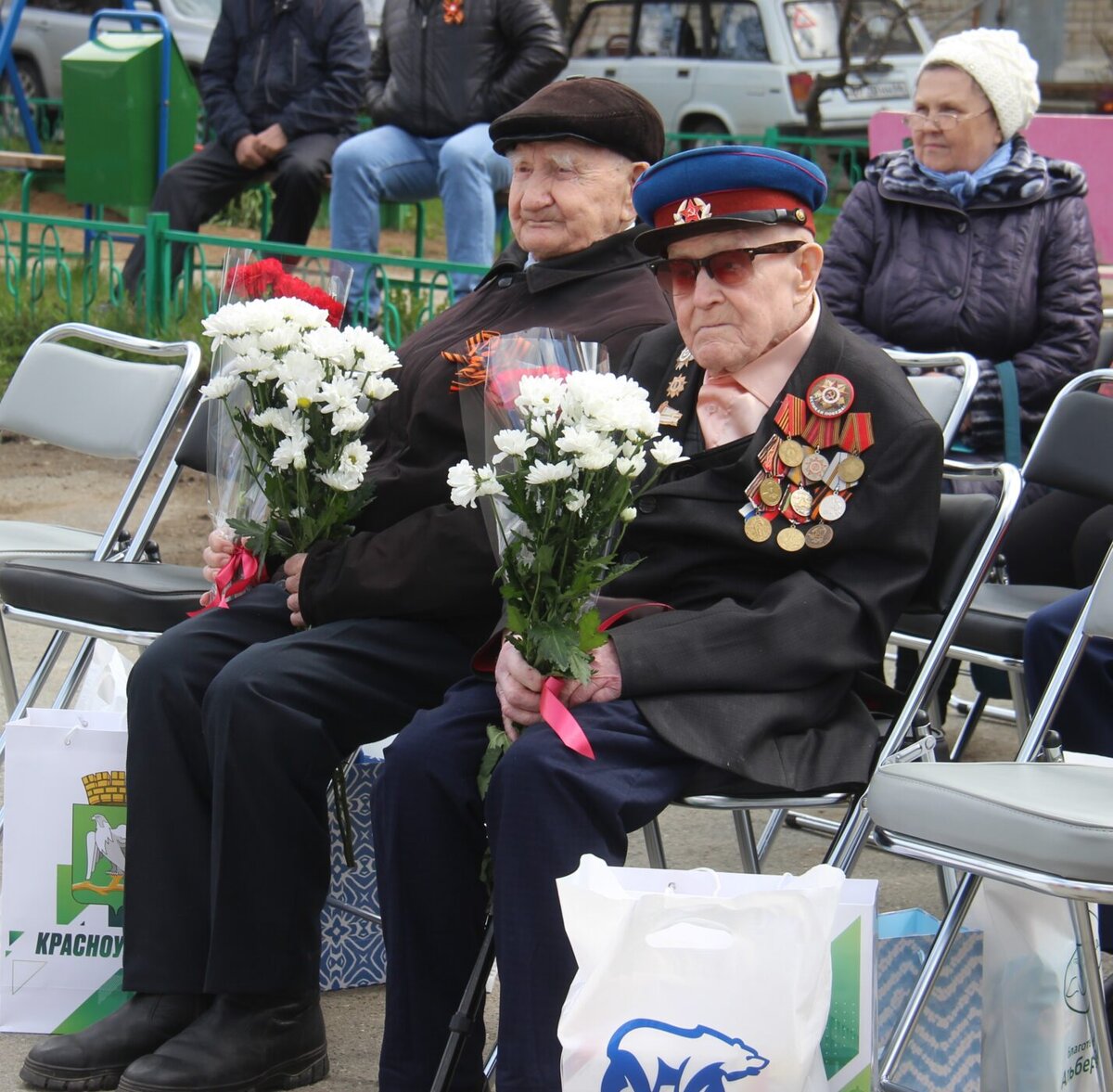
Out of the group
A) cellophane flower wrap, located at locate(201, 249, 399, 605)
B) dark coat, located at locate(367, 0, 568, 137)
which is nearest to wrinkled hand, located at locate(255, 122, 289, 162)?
dark coat, located at locate(367, 0, 568, 137)

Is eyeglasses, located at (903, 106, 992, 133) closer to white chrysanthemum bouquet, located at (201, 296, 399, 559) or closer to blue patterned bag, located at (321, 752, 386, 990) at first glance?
white chrysanthemum bouquet, located at (201, 296, 399, 559)

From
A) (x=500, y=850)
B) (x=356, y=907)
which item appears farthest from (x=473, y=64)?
(x=500, y=850)

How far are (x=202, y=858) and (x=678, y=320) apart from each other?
4.17 feet

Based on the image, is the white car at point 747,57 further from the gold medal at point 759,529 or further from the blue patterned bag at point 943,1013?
the blue patterned bag at point 943,1013

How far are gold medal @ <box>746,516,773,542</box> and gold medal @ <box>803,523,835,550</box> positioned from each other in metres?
0.06

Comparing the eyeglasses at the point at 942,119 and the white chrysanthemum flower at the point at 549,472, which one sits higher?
the eyeglasses at the point at 942,119

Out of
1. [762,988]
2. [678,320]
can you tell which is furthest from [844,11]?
[762,988]

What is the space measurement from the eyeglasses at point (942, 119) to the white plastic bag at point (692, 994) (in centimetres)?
290

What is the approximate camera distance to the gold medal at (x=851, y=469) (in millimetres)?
2801

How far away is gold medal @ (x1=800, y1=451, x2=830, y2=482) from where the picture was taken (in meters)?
2.81

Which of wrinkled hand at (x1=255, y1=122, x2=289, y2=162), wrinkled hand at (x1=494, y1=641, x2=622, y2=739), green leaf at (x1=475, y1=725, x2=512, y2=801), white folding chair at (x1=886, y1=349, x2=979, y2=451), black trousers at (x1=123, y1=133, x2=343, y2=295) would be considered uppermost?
white folding chair at (x1=886, y1=349, x2=979, y2=451)

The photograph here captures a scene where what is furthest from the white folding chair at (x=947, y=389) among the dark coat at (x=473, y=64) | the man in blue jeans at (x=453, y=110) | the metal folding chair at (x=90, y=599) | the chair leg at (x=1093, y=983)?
the dark coat at (x=473, y=64)

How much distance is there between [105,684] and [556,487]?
1.52 m

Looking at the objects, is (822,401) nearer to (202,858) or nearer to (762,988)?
(762,988)
